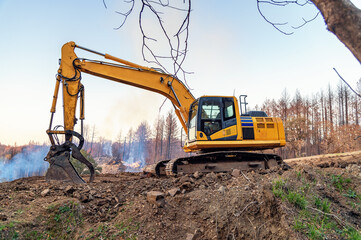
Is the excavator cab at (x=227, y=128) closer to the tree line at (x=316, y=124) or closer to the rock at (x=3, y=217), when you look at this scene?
the rock at (x=3, y=217)

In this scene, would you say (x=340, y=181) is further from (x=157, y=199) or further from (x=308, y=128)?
(x=308, y=128)

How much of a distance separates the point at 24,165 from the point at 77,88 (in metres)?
26.3

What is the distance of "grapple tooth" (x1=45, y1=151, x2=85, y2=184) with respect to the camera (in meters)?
5.79

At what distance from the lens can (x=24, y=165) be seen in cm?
2764

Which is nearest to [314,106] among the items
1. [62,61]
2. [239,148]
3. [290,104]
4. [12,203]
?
[290,104]

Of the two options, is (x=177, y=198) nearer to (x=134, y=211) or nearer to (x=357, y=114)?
(x=134, y=211)

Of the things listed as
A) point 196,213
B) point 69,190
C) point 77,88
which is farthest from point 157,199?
point 77,88

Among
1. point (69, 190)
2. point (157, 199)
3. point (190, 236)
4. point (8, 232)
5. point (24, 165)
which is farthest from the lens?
point (24, 165)

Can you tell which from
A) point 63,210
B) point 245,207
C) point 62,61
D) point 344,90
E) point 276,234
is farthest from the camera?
point 344,90

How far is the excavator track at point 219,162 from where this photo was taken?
7.25m

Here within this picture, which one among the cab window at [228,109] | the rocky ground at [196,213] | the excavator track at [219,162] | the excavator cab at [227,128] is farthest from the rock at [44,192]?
the cab window at [228,109]

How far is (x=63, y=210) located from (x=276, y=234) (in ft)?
9.86

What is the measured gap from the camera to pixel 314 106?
35.3 m

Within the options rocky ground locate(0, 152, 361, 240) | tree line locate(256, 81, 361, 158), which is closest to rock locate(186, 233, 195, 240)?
rocky ground locate(0, 152, 361, 240)
